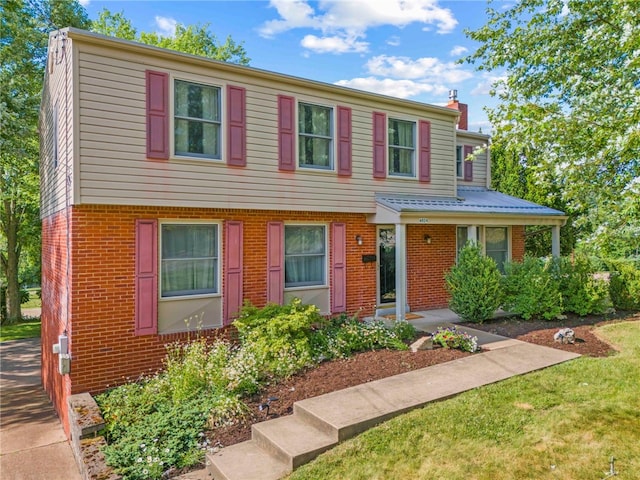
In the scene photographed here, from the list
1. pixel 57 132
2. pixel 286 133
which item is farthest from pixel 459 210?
pixel 57 132

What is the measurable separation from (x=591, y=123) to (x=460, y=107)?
33.6 feet

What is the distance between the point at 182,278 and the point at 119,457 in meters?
3.56

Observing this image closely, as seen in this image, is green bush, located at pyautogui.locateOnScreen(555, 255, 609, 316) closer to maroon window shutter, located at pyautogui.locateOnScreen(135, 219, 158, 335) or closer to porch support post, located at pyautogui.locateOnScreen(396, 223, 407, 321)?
porch support post, located at pyautogui.locateOnScreen(396, 223, 407, 321)

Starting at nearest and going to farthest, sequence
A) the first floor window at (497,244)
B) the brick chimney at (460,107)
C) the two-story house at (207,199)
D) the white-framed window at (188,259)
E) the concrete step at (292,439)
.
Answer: the concrete step at (292,439) < the two-story house at (207,199) < the white-framed window at (188,259) < the first floor window at (497,244) < the brick chimney at (460,107)

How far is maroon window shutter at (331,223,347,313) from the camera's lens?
31.5 ft

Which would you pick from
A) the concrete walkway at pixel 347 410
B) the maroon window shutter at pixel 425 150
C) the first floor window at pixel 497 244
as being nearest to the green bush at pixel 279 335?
the concrete walkway at pixel 347 410

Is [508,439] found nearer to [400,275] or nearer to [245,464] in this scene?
[245,464]

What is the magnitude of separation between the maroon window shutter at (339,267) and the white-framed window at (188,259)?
8.94ft

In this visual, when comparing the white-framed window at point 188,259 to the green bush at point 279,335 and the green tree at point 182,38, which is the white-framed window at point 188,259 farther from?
the green tree at point 182,38

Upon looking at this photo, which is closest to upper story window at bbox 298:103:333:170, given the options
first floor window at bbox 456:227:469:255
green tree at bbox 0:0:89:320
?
first floor window at bbox 456:227:469:255

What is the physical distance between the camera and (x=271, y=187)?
859cm

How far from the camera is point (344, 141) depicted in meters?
9.55

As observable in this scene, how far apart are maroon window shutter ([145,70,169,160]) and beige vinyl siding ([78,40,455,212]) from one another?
101 mm

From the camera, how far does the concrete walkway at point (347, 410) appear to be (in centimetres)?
438
